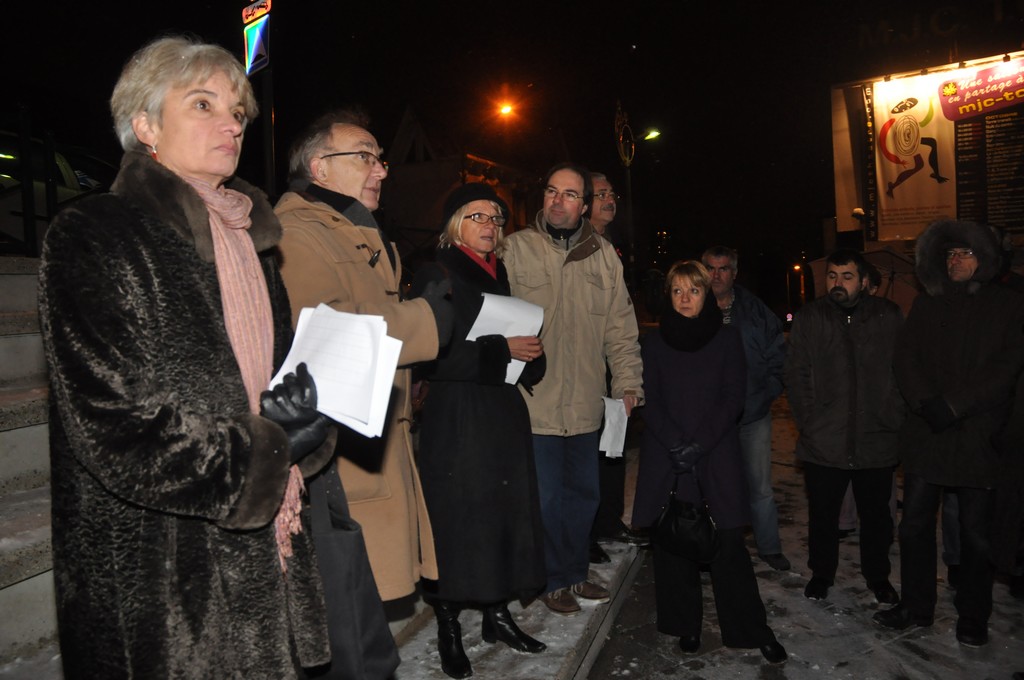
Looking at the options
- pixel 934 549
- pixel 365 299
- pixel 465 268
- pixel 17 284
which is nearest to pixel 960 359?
pixel 934 549

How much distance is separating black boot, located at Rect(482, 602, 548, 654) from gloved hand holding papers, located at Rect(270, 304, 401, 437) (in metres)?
2.15

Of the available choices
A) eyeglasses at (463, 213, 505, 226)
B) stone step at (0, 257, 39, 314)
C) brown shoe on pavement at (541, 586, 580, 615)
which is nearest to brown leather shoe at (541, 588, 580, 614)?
brown shoe on pavement at (541, 586, 580, 615)

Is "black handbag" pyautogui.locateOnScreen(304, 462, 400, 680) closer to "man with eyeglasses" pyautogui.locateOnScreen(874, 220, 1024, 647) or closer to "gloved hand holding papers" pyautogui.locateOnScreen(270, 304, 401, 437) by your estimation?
"gloved hand holding papers" pyautogui.locateOnScreen(270, 304, 401, 437)

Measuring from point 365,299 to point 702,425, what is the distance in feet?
6.84

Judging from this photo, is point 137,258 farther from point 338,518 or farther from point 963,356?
point 963,356

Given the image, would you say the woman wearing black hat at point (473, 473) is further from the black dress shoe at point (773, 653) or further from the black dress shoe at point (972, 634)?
the black dress shoe at point (972, 634)

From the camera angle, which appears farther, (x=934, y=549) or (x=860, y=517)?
(x=860, y=517)

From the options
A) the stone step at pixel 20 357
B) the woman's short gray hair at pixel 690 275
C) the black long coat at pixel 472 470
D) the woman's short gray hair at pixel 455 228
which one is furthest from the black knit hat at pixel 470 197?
the stone step at pixel 20 357

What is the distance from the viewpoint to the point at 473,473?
320 centimetres

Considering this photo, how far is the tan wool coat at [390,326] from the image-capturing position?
225 centimetres

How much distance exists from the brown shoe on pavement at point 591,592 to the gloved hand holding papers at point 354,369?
2880 mm

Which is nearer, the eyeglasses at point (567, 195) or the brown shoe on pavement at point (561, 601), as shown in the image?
the brown shoe on pavement at point (561, 601)

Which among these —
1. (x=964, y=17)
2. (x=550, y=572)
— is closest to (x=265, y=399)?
(x=550, y=572)

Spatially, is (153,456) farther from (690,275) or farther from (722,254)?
(722,254)
